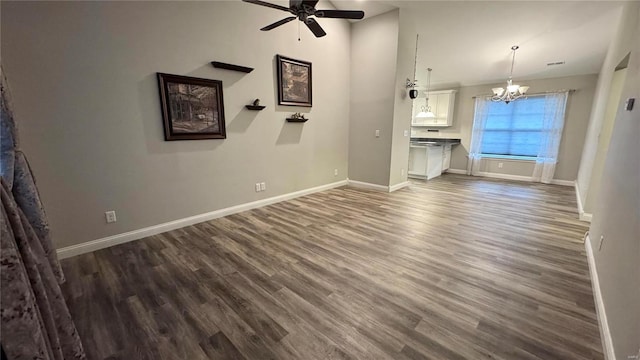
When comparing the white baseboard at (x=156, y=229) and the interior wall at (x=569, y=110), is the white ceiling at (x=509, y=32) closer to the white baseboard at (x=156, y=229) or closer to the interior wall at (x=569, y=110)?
the interior wall at (x=569, y=110)

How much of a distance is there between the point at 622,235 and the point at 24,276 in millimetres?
2833

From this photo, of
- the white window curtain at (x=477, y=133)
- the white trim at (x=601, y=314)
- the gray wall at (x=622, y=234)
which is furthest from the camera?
the white window curtain at (x=477, y=133)

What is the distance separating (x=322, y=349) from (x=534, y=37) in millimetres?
5617

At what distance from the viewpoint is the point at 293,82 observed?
4.05 metres

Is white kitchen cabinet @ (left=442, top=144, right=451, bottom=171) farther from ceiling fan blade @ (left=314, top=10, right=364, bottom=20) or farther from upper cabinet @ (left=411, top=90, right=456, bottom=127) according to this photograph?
ceiling fan blade @ (left=314, top=10, right=364, bottom=20)

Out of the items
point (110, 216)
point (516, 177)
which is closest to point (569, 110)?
point (516, 177)

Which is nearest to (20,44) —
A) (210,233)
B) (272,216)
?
(210,233)

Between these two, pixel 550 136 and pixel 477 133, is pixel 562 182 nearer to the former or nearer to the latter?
pixel 550 136

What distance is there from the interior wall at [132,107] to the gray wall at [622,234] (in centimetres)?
362

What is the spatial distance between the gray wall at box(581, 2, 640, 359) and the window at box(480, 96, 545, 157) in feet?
15.1

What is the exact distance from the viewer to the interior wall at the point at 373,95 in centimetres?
443

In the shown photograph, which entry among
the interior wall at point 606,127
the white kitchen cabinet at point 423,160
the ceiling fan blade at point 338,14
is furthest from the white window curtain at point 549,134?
the ceiling fan blade at point 338,14

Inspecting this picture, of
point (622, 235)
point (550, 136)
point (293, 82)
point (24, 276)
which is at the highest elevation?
point (293, 82)

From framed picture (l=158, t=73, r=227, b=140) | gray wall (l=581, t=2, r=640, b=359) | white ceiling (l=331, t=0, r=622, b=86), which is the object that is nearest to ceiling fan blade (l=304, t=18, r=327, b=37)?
framed picture (l=158, t=73, r=227, b=140)
